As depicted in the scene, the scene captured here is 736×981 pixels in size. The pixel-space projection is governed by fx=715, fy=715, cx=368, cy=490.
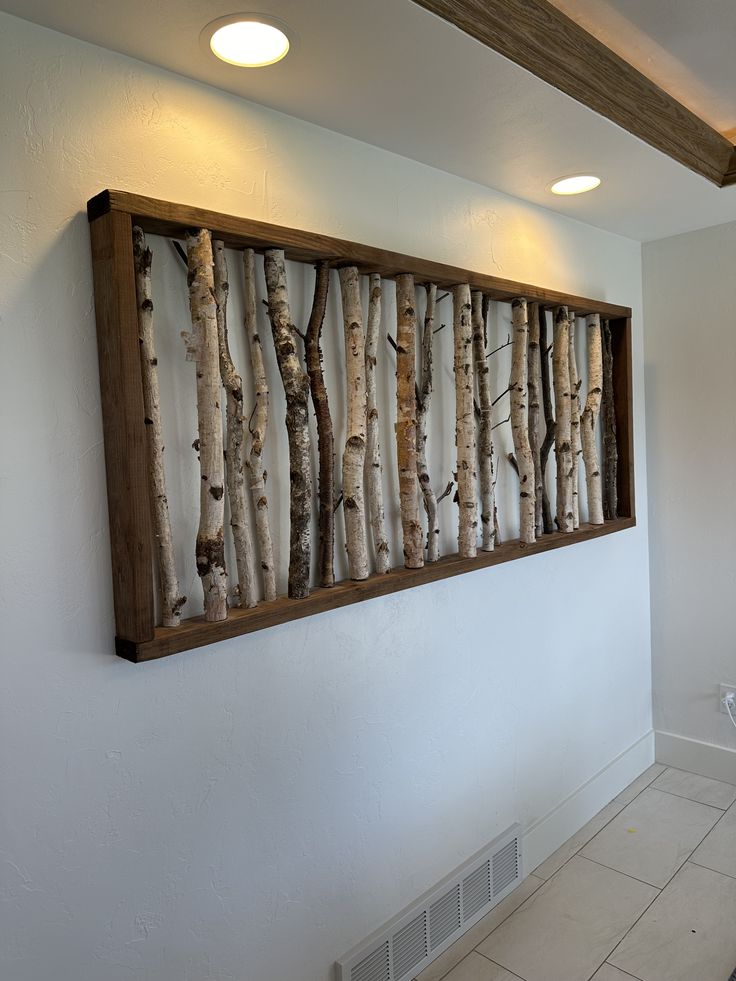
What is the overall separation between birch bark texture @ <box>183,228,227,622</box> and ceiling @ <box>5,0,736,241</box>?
355 mm

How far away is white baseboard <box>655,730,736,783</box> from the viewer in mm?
2807

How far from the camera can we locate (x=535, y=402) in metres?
2.31

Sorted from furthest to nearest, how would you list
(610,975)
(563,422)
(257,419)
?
1. (563,422)
2. (610,975)
3. (257,419)

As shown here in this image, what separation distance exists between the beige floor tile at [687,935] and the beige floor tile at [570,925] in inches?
1.7

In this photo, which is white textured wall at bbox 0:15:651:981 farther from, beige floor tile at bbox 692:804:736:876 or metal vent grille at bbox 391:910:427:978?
beige floor tile at bbox 692:804:736:876

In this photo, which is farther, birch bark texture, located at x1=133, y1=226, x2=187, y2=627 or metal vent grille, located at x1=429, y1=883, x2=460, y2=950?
metal vent grille, located at x1=429, y1=883, x2=460, y2=950

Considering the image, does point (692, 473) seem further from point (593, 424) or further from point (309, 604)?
point (309, 604)

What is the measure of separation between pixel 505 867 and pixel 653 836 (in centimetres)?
64

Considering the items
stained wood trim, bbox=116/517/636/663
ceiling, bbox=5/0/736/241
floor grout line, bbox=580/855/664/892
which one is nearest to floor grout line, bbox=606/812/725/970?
floor grout line, bbox=580/855/664/892

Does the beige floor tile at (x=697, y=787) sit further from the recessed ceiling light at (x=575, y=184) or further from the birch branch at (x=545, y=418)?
the recessed ceiling light at (x=575, y=184)

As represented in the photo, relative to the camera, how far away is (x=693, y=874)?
7.36 ft

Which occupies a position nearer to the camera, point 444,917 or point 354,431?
point 354,431

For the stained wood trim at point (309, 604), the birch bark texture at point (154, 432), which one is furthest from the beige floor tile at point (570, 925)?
the birch bark texture at point (154, 432)

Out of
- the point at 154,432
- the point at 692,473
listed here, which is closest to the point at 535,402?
the point at 692,473
